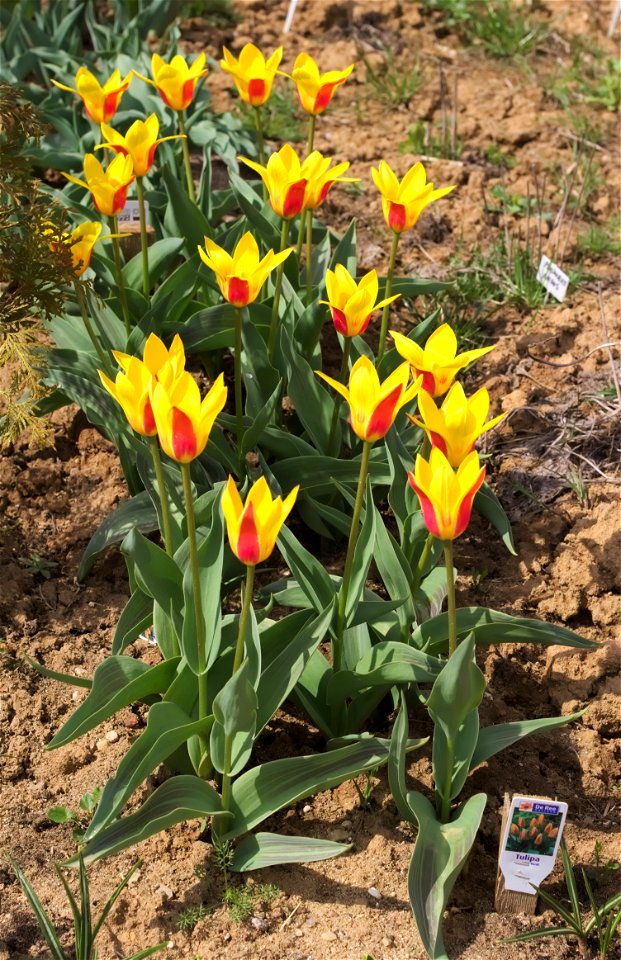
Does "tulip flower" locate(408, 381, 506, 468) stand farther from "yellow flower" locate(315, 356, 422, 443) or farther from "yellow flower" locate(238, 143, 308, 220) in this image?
"yellow flower" locate(238, 143, 308, 220)

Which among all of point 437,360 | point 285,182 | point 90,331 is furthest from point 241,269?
point 90,331

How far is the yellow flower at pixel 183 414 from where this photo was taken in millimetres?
1768

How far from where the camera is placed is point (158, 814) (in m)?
2.04

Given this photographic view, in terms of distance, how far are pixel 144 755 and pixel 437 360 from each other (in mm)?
977

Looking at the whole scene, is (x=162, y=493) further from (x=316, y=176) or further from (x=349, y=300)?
(x=316, y=176)

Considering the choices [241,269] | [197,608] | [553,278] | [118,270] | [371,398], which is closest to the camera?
[371,398]

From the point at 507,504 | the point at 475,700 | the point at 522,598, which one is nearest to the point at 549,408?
the point at 507,504

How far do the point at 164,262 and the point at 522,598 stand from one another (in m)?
1.48

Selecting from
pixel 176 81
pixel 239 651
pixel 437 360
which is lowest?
pixel 239 651

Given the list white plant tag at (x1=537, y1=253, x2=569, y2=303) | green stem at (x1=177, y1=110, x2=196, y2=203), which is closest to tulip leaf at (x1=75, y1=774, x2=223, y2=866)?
green stem at (x1=177, y1=110, x2=196, y2=203)

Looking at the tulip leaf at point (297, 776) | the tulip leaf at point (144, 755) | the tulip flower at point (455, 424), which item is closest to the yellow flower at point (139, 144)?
the tulip flower at point (455, 424)

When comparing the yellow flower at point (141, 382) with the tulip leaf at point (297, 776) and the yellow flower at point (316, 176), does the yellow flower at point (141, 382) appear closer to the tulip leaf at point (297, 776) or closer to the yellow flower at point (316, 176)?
the tulip leaf at point (297, 776)

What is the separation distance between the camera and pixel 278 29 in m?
5.45

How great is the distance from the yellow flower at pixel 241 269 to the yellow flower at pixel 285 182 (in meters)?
0.30
